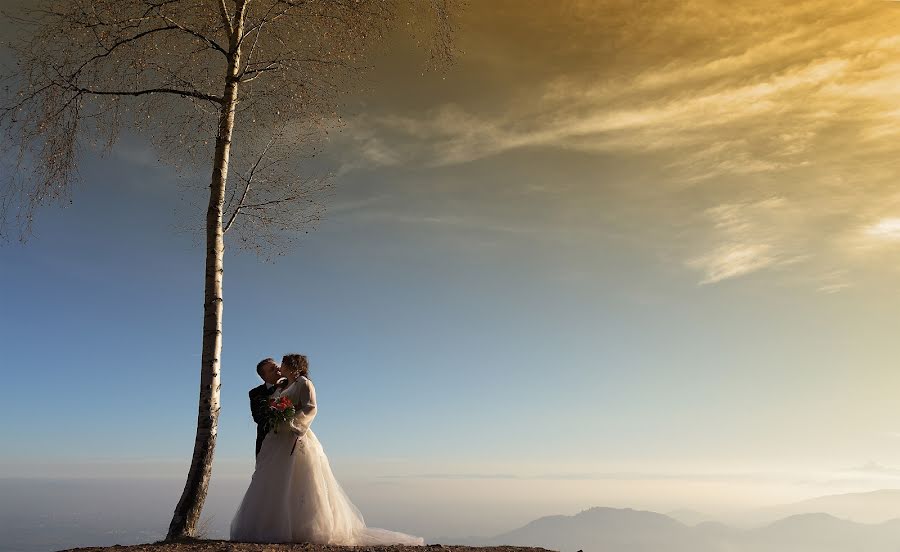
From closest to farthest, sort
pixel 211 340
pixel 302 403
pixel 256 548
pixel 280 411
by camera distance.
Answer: pixel 256 548
pixel 280 411
pixel 302 403
pixel 211 340

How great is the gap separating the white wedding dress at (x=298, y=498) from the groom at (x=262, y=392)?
0.79ft

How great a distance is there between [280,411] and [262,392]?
28.6 inches

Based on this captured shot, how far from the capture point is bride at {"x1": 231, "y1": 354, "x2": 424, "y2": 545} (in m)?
11.2

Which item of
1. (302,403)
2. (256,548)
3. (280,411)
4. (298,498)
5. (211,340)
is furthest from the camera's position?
(211,340)

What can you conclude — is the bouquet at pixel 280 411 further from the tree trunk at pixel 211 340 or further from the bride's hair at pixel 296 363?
the tree trunk at pixel 211 340

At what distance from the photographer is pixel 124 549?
32.4 ft

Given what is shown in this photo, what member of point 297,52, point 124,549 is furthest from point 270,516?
point 297,52

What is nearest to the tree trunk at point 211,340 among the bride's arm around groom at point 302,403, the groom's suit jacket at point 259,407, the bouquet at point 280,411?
Result: the groom's suit jacket at point 259,407

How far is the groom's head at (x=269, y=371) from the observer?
12.1 metres

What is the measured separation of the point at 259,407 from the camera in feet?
38.2

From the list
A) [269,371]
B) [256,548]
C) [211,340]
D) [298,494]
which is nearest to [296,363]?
[269,371]

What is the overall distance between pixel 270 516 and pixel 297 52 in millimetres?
9344

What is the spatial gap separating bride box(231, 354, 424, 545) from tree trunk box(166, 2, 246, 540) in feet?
2.81

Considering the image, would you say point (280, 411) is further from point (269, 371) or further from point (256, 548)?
point (256, 548)
